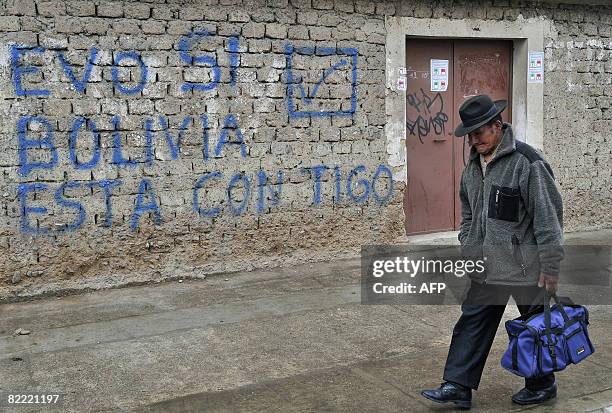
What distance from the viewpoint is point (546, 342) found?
155 inches

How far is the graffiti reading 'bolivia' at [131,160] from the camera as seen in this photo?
648 cm

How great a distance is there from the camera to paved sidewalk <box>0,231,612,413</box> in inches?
175

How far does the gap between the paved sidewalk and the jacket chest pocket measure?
3.78 feet

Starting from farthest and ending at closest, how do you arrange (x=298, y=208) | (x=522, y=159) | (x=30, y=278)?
1. (x=298, y=208)
2. (x=30, y=278)
3. (x=522, y=159)

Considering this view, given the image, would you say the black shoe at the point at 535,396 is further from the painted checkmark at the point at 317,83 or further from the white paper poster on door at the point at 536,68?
the white paper poster on door at the point at 536,68

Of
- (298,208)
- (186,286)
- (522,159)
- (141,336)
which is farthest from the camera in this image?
(298,208)

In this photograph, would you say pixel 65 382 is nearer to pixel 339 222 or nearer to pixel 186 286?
pixel 186 286

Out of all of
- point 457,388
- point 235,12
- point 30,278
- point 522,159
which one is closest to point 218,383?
point 457,388

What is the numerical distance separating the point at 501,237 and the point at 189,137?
12.5 ft

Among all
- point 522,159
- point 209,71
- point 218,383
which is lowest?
point 218,383

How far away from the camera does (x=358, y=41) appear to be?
784cm

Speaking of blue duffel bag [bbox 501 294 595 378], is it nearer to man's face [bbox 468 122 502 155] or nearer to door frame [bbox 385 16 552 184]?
man's face [bbox 468 122 502 155]

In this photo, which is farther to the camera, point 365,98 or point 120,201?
point 365,98

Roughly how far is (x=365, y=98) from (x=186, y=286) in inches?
111
